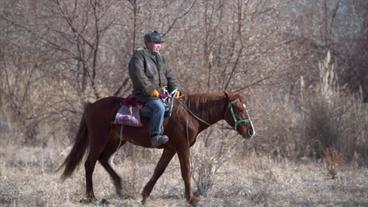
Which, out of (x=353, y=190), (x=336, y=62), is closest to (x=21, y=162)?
(x=353, y=190)

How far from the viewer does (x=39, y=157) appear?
1316 centimetres

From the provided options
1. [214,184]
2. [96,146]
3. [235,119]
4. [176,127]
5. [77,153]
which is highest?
[235,119]

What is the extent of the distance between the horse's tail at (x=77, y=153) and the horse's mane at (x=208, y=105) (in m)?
1.71

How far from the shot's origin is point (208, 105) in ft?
28.5

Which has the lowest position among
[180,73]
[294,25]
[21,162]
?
[21,162]

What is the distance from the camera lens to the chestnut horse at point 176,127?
853 centimetres

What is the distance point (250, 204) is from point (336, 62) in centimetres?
1089

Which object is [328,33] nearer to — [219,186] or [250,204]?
[219,186]

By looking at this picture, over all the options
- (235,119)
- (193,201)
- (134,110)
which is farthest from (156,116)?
(193,201)

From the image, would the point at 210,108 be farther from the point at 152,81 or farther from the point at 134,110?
the point at 134,110

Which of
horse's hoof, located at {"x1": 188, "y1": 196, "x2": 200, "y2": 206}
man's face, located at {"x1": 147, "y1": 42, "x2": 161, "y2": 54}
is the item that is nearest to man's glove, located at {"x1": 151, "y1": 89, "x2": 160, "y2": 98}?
man's face, located at {"x1": 147, "y1": 42, "x2": 161, "y2": 54}

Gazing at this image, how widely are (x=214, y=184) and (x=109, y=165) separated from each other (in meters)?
1.96

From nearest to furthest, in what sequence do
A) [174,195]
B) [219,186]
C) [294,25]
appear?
[174,195], [219,186], [294,25]

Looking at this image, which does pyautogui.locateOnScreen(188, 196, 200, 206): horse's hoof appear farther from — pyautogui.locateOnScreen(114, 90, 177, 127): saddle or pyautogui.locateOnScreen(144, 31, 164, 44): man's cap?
pyautogui.locateOnScreen(144, 31, 164, 44): man's cap
